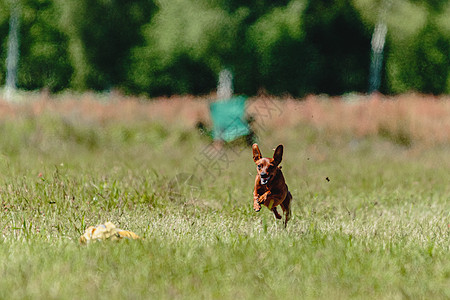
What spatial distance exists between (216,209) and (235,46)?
13.9 meters

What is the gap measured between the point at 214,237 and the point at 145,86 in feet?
74.6

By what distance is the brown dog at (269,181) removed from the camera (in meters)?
4.99

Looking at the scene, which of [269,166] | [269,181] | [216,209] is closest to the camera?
[269,166]

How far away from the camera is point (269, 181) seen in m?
5.14

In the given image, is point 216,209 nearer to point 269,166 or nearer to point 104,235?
point 269,166

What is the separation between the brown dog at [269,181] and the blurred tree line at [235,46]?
15011mm

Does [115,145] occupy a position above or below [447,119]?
below

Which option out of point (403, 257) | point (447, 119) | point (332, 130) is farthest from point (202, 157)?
point (403, 257)

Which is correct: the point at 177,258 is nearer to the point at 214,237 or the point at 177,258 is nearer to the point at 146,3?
the point at 214,237

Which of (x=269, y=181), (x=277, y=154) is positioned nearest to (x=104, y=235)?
(x=269, y=181)

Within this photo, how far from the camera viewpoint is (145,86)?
27.5 meters

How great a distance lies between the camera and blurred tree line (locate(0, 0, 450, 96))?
21.6m

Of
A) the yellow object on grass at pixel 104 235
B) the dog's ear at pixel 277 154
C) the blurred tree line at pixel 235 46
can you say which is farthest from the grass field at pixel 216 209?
the blurred tree line at pixel 235 46

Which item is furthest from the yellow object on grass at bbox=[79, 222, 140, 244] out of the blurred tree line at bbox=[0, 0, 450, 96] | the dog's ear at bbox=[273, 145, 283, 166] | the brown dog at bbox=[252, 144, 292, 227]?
the blurred tree line at bbox=[0, 0, 450, 96]
